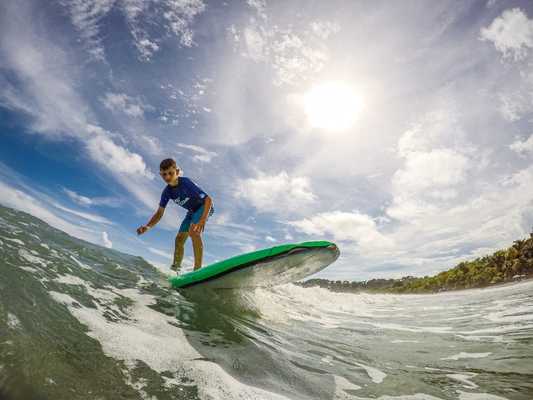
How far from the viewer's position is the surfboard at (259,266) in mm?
4605

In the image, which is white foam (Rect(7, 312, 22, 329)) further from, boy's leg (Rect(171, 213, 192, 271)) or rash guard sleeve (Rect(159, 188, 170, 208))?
rash guard sleeve (Rect(159, 188, 170, 208))

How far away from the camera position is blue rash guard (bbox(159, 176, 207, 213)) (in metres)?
6.17

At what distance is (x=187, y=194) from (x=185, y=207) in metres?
0.38

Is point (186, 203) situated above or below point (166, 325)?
above

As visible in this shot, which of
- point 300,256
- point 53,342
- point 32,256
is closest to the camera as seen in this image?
point 53,342

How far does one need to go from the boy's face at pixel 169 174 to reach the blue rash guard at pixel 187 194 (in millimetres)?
162

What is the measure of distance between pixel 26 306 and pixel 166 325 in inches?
47.1

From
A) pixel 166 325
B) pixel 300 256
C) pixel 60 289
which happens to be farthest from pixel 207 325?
pixel 300 256

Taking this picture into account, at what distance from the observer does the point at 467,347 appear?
4246mm

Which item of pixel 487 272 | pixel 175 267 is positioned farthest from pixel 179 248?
pixel 487 272

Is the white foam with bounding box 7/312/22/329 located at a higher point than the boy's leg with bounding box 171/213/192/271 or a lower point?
lower

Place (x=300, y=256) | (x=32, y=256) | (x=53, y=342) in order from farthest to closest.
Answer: (x=300, y=256)
(x=32, y=256)
(x=53, y=342)

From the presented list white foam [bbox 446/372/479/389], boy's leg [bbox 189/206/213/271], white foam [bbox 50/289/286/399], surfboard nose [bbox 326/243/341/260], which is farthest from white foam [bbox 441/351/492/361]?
boy's leg [bbox 189/206/213/271]

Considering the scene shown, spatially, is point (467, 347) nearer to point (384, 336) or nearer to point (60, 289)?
point (384, 336)
